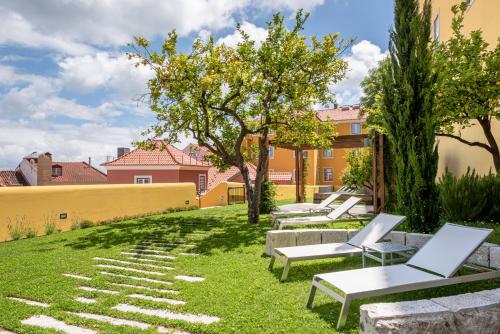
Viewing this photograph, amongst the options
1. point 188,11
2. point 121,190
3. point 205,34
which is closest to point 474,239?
point 188,11

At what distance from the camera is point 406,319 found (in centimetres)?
331

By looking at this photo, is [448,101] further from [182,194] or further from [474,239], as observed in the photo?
[182,194]

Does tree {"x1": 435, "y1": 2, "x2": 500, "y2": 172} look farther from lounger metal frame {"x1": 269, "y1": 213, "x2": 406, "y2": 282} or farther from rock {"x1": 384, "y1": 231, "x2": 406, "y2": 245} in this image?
lounger metal frame {"x1": 269, "y1": 213, "x2": 406, "y2": 282}

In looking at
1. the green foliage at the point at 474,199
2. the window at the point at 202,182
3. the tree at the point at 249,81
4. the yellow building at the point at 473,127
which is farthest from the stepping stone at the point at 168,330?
the window at the point at 202,182

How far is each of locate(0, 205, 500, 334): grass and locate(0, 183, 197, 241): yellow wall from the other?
2.58m

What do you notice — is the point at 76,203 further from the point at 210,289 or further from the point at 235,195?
the point at 235,195

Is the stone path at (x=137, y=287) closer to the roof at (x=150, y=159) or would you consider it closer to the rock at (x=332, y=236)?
the rock at (x=332, y=236)

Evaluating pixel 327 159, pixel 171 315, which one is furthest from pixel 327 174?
pixel 171 315

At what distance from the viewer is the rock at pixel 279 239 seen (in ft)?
25.0

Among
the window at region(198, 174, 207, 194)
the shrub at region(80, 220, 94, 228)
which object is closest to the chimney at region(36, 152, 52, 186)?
the window at region(198, 174, 207, 194)

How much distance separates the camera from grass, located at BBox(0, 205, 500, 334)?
4352 millimetres

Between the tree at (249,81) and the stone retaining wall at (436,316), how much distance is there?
32.0 feet

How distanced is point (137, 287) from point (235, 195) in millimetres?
18659

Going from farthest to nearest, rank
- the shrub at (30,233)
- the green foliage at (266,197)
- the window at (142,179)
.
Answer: the window at (142,179) → the green foliage at (266,197) → the shrub at (30,233)
